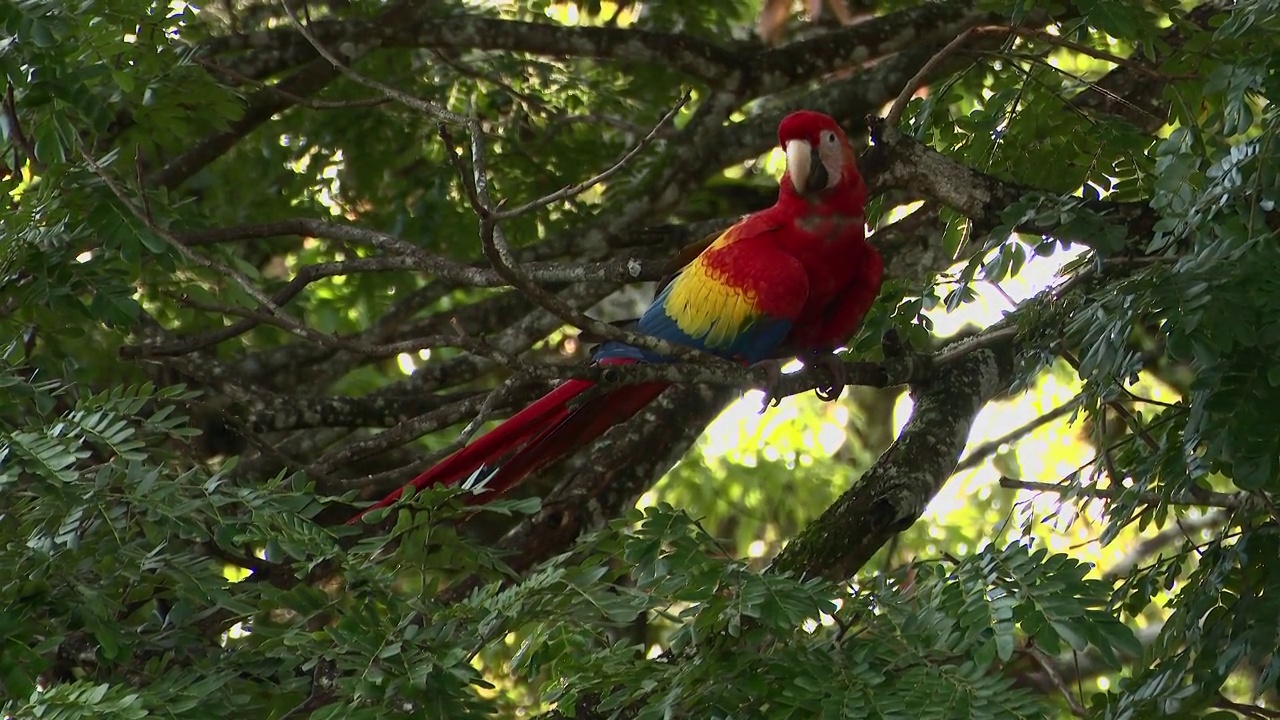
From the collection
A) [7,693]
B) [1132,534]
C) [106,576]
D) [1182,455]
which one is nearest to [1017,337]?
[1182,455]

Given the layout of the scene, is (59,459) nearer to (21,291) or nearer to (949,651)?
(21,291)

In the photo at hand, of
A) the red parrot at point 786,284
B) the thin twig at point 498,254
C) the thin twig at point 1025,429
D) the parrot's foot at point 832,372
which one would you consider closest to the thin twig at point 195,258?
the thin twig at point 498,254

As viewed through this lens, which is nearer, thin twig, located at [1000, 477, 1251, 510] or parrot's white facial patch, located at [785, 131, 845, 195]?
thin twig, located at [1000, 477, 1251, 510]

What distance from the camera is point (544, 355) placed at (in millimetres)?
4094

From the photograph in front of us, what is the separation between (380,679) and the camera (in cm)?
135

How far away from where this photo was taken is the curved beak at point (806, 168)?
2.53 meters

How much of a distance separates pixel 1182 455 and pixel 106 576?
4.44 ft

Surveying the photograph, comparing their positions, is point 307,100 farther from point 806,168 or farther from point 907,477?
point 907,477

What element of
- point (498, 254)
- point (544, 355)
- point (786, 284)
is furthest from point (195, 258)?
point (544, 355)

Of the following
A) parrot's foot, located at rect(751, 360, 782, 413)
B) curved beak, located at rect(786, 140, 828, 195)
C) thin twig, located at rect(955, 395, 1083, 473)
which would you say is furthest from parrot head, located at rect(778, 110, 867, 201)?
thin twig, located at rect(955, 395, 1083, 473)

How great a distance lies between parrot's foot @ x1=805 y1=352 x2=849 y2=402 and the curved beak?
34 centimetres

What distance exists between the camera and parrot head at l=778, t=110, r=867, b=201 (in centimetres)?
254

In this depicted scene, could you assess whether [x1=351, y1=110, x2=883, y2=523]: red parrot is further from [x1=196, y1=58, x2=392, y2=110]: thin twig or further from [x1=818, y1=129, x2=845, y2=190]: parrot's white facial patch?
[x1=196, y1=58, x2=392, y2=110]: thin twig

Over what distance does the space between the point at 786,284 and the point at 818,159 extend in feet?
0.87
